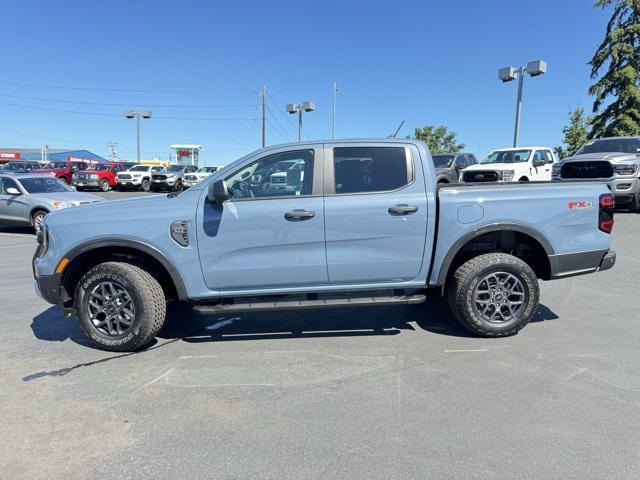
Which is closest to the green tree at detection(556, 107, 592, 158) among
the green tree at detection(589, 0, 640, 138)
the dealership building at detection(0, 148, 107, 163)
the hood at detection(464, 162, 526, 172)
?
the green tree at detection(589, 0, 640, 138)

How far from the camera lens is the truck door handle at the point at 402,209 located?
411cm

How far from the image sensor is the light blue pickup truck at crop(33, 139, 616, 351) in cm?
405

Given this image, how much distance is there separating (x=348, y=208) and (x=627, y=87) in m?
30.2

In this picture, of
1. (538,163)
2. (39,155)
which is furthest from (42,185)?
(39,155)

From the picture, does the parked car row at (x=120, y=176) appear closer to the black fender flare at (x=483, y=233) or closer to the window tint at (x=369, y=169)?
the window tint at (x=369, y=169)

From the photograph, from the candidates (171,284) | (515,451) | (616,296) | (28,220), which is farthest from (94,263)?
(28,220)

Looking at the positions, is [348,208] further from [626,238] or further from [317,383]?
[626,238]

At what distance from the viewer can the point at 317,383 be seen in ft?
11.6

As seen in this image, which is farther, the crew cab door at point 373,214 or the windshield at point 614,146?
the windshield at point 614,146

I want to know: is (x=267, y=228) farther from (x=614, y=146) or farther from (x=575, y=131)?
(x=575, y=131)

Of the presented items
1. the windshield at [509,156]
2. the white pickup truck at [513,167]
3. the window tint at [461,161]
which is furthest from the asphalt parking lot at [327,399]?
the window tint at [461,161]

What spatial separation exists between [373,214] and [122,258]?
2.38 meters

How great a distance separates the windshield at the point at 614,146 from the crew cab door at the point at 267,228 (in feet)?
41.3

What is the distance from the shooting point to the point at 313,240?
4.09 meters
